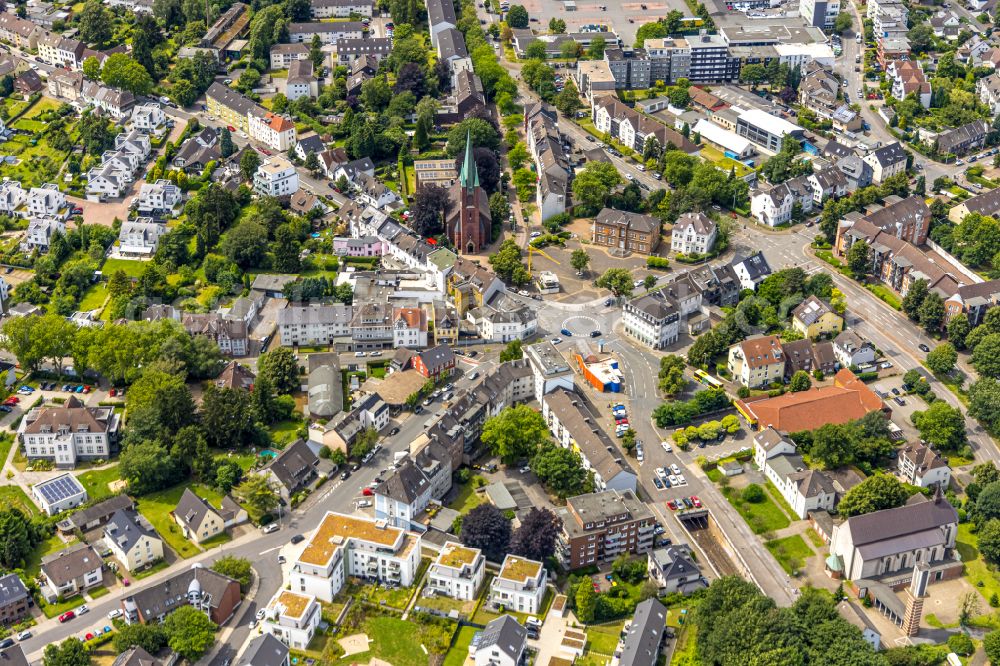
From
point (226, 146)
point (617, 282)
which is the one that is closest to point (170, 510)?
point (617, 282)

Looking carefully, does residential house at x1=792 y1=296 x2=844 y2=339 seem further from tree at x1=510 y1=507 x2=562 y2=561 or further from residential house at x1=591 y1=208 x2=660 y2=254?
tree at x1=510 y1=507 x2=562 y2=561

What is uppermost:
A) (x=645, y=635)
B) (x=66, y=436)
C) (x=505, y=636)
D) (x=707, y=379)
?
(x=66, y=436)

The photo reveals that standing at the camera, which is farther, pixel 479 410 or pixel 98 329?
pixel 98 329

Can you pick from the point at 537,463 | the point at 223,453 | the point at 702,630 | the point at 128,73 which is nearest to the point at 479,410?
the point at 537,463

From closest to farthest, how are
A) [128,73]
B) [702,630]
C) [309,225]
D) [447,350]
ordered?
[702,630] → [447,350] → [309,225] → [128,73]

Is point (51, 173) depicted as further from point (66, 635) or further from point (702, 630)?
point (702, 630)

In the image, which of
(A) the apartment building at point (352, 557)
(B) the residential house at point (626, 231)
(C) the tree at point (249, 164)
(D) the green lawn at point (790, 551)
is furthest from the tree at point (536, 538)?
(C) the tree at point (249, 164)

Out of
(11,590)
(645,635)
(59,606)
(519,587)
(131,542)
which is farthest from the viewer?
(131,542)

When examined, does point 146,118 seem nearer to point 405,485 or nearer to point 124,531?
point 124,531
